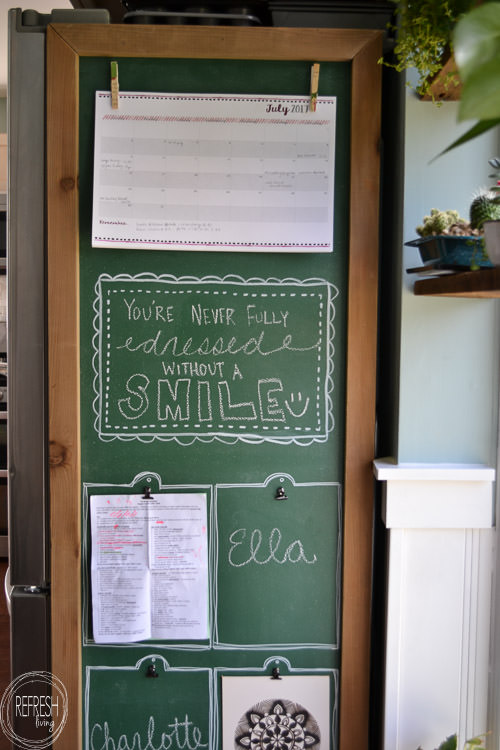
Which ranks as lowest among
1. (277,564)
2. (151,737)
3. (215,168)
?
(151,737)

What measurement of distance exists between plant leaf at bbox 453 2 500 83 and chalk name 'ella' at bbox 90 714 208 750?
1659 millimetres

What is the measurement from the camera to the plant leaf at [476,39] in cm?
34

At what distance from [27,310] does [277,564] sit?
89cm

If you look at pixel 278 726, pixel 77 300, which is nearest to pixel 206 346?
pixel 77 300

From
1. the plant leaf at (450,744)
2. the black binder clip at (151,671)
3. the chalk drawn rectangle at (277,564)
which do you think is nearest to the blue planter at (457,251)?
the chalk drawn rectangle at (277,564)

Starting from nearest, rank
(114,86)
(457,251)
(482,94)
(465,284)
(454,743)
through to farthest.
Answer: (482,94) < (465,284) < (457,251) < (454,743) < (114,86)

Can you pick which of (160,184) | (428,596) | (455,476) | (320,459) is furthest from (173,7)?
(428,596)

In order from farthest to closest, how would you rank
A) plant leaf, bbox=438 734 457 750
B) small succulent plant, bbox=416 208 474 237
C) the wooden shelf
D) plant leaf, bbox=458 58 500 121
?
plant leaf, bbox=438 734 457 750, small succulent plant, bbox=416 208 474 237, the wooden shelf, plant leaf, bbox=458 58 500 121

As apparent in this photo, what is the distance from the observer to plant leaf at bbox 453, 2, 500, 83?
338 mm

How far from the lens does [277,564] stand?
5.22 feet

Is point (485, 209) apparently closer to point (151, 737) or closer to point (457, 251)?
point (457, 251)

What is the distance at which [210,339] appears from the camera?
5.18 ft

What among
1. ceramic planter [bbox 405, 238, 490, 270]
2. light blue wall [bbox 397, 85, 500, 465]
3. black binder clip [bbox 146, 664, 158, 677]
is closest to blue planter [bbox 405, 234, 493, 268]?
ceramic planter [bbox 405, 238, 490, 270]

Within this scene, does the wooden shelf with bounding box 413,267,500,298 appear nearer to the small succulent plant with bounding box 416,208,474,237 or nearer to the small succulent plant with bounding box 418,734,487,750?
the small succulent plant with bounding box 416,208,474,237
